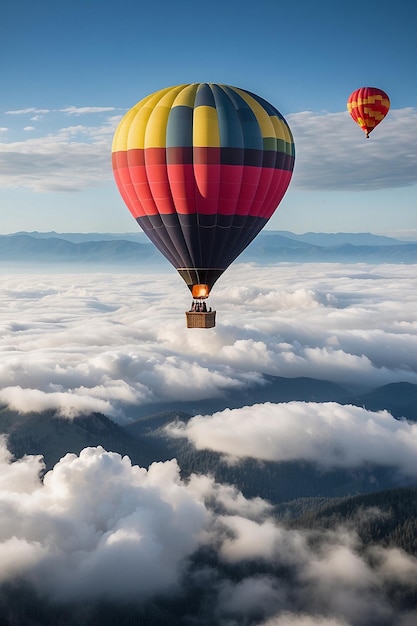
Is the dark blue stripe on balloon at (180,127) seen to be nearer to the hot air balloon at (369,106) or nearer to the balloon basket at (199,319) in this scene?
the balloon basket at (199,319)

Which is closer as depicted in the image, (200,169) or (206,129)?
(206,129)

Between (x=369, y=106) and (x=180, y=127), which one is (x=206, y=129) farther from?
(x=369, y=106)

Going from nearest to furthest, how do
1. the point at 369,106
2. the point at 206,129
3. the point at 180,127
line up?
the point at 206,129
the point at 180,127
the point at 369,106

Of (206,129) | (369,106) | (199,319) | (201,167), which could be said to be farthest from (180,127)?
(369,106)

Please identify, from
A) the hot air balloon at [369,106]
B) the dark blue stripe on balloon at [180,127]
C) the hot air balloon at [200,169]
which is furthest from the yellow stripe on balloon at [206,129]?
the hot air balloon at [369,106]

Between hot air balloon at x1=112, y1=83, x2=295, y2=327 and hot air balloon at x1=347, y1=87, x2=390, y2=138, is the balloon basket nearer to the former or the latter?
hot air balloon at x1=112, y1=83, x2=295, y2=327

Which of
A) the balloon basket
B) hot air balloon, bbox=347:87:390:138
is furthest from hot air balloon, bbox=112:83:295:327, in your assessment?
hot air balloon, bbox=347:87:390:138
